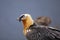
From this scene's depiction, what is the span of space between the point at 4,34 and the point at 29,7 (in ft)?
1.63

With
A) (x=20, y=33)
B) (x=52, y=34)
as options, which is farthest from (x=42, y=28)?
(x=20, y=33)

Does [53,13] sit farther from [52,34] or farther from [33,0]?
[52,34]

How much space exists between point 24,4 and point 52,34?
1.47 metres

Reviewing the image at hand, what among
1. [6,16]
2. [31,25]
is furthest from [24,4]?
[31,25]

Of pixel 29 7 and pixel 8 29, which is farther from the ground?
pixel 29 7

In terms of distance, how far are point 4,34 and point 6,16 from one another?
9.6 inches

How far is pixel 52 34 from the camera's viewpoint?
1.83 metres

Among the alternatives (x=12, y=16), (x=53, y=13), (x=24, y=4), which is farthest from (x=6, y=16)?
(x=53, y=13)

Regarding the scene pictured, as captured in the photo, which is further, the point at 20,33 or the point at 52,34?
the point at 20,33

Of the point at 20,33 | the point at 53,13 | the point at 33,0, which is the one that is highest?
Result: the point at 33,0

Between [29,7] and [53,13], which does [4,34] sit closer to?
[29,7]

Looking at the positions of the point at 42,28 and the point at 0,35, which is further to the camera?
the point at 0,35

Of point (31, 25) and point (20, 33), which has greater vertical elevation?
point (31, 25)

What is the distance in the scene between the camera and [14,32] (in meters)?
3.22
